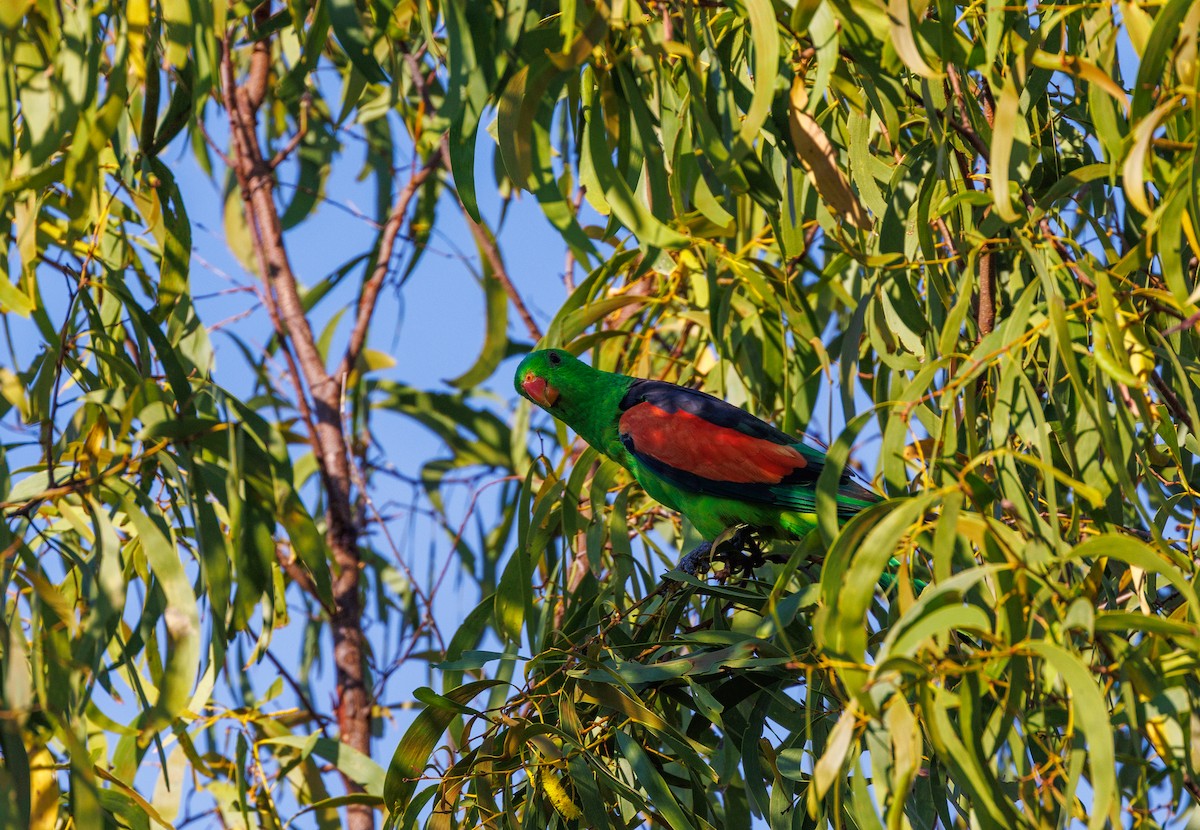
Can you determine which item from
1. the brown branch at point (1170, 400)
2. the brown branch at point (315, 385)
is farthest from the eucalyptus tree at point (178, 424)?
the brown branch at point (1170, 400)

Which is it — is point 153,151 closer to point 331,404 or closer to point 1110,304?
point 331,404

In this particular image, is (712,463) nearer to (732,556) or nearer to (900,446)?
(732,556)

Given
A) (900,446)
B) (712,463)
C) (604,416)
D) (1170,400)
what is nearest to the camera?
(900,446)

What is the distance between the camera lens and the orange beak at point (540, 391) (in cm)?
320

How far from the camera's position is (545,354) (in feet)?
10.3

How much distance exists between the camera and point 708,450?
9.30 ft

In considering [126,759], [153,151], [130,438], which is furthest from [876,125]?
[126,759]

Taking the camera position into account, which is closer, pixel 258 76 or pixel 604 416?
pixel 604 416

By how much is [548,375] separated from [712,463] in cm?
57

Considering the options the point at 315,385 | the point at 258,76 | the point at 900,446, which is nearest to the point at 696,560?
the point at 900,446

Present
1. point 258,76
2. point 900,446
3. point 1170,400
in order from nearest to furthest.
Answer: point 900,446 → point 1170,400 → point 258,76

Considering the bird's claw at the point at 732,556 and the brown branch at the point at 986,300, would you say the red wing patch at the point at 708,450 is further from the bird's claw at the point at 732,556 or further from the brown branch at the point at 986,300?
the brown branch at the point at 986,300

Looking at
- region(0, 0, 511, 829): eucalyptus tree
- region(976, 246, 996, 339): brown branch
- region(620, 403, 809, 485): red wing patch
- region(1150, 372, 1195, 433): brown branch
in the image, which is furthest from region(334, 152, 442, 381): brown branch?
region(1150, 372, 1195, 433): brown branch

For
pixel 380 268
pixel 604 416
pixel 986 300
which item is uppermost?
pixel 380 268
